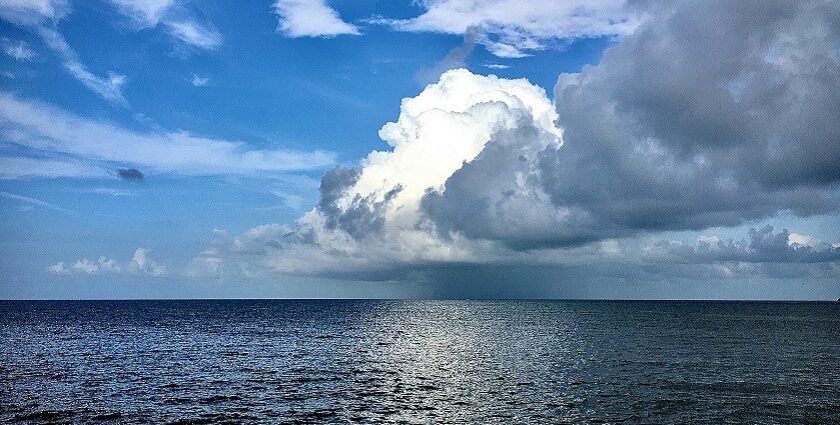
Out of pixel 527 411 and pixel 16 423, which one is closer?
pixel 16 423

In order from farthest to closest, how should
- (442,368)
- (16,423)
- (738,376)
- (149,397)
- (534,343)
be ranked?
(534,343)
(442,368)
(738,376)
(149,397)
(16,423)

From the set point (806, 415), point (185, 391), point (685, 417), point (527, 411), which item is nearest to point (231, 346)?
point (185, 391)

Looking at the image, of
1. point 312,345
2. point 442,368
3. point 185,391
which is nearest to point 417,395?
point 442,368

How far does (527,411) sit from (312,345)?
58.6 metres

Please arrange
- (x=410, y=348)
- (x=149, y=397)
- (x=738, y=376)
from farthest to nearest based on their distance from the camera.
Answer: (x=410, y=348)
(x=738, y=376)
(x=149, y=397)

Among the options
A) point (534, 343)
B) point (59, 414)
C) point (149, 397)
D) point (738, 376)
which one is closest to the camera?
point (59, 414)

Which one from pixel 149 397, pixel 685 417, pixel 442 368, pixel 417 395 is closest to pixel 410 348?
pixel 442 368

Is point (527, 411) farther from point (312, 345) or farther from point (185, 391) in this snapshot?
point (312, 345)

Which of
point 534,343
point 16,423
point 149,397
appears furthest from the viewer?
point 534,343

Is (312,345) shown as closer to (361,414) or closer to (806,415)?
(361,414)

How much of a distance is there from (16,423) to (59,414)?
3.35 metres

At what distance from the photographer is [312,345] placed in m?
97.2

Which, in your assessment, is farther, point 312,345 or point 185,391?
point 312,345

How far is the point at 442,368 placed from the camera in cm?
6938
